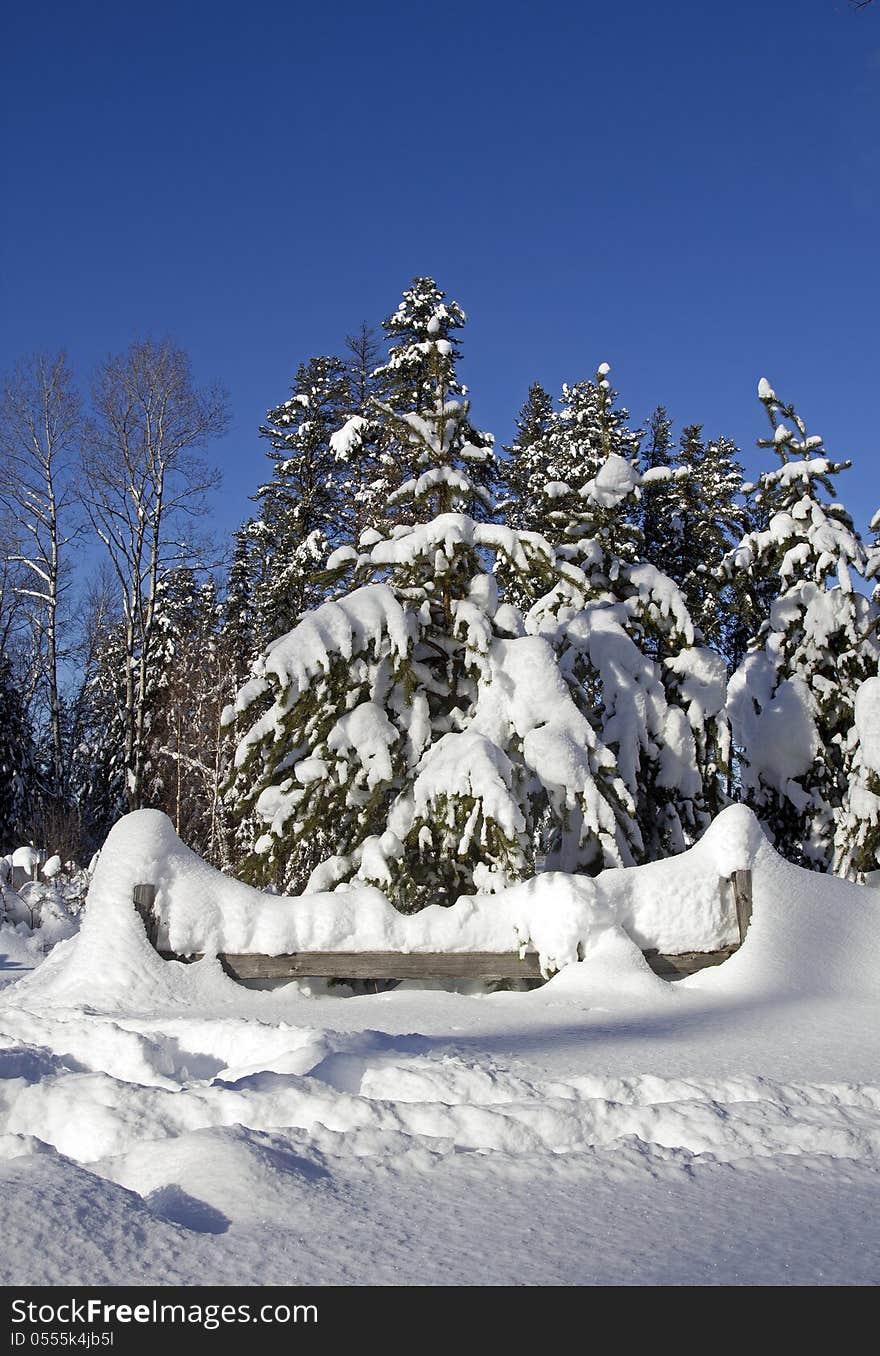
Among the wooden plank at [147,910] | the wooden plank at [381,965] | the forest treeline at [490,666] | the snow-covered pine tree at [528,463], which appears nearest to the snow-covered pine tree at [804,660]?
the forest treeline at [490,666]

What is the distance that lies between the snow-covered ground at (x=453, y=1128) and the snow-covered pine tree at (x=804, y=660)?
801cm

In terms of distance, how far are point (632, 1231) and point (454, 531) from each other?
769 centimetres

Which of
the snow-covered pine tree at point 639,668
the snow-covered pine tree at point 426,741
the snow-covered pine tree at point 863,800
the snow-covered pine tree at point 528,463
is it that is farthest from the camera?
the snow-covered pine tree at point 528,463

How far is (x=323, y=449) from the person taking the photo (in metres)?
28.2

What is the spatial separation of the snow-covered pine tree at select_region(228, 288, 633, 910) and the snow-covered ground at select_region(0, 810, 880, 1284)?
1896 millimetres

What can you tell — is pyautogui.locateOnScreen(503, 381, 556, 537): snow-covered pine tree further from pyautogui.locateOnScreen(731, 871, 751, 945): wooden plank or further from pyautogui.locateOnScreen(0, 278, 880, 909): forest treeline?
pyautogui.locateOnScreen(731, 871, 751, 945): wooden plank

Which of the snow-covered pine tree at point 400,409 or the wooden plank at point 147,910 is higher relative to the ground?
the snow-covered pine tree at point 400,409

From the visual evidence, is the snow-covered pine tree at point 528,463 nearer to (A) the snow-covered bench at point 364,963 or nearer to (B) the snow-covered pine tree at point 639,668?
(B) the snow-covered pine tree at point 639,668

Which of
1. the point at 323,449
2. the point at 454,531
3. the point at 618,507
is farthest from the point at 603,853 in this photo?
the point at 323,449

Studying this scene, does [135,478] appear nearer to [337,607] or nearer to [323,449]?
[323,449]

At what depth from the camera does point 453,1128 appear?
3.54m

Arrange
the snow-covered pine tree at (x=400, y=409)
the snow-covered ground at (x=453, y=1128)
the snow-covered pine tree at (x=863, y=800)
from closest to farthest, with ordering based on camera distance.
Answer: the snow-covered ground at (x=453, y=1128)
the snow-covered pine tree at (x=863, y=800)
the snow-covered pine tree at (x=400, y=409)

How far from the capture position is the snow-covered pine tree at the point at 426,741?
905 cm
